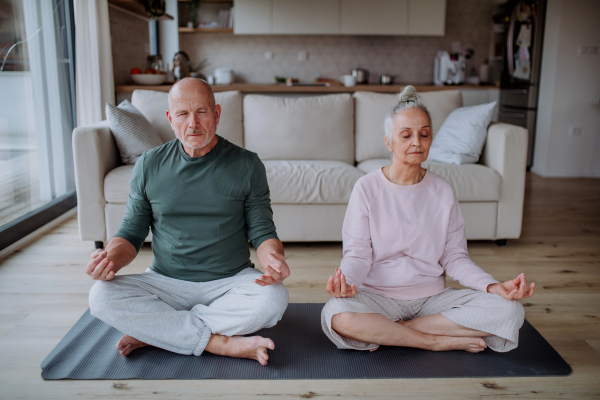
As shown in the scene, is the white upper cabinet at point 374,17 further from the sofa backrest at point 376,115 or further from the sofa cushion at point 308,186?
the sofa cushion at point 308,186

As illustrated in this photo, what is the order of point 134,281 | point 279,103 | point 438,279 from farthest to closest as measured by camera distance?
point 279,103
point 438,279
point 134,281

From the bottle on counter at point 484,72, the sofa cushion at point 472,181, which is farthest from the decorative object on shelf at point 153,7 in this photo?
the bottle on counter at point 484,72

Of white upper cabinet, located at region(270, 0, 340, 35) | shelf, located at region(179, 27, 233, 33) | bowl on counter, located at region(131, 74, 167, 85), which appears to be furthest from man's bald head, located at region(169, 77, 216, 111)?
shelf, located at region(179, 27, 233, 33)

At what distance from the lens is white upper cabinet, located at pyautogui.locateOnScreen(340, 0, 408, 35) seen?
5617 millimetres

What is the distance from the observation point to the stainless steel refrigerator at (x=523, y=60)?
17.4 ft

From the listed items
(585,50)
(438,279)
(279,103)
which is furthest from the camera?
(585,50)

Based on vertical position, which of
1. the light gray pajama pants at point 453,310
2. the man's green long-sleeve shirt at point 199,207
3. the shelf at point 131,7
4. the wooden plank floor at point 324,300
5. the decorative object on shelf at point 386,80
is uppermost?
the shelf at point 131,7

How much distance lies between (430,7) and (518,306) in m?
4.76

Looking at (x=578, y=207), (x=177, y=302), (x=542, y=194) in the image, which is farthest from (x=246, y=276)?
(x=542, y=194)

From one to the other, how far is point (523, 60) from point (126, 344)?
515 centimetres

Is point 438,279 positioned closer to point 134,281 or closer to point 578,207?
point 134,281

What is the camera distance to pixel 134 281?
167 cm

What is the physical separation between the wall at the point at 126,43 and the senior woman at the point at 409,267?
308 cm

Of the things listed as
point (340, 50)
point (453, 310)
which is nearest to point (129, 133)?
point (453, 310)
